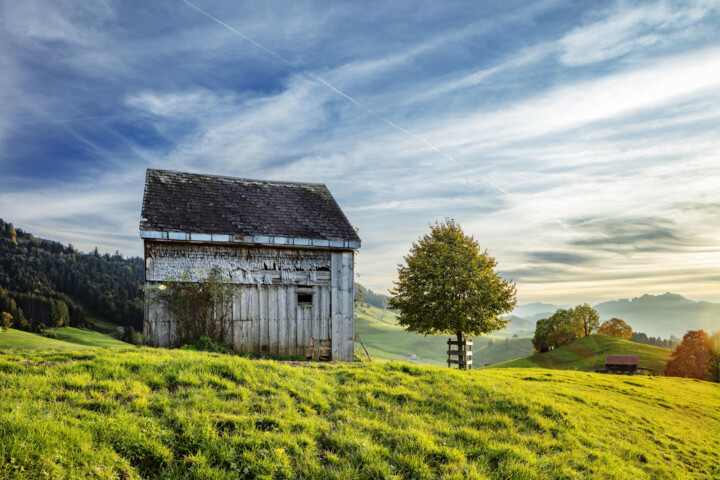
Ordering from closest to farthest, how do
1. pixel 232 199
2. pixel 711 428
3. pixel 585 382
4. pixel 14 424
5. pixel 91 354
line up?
pixel 14 424 → pixel 91 354 → pixel 711 428 → pixel 585 382 → pixel 232 199

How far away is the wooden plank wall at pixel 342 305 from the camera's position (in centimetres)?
1708

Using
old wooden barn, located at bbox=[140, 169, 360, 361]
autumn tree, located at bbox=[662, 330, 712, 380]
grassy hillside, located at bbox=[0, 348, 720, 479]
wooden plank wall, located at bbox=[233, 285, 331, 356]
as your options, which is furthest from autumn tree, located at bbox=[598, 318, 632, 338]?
wooden plank wall, located at bbox=[233, 285, 331, 356]

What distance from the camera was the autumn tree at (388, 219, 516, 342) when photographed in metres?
24.0

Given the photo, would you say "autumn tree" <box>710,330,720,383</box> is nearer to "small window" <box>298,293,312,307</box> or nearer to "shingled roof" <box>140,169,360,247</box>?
"shingled roof" <box>140,169,360,247</box>

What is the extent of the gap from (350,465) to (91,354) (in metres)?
7.48

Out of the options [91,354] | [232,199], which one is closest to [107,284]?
[232,199]

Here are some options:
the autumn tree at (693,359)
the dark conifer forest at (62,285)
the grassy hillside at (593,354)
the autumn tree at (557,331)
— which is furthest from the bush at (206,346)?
the autumn tree at (557,331)

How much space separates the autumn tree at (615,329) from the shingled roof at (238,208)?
58538 millimetres

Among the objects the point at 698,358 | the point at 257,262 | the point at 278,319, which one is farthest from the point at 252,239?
the point at 698,358

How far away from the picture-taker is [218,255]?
1596cm

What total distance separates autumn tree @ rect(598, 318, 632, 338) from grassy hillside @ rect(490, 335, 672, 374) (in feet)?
15.7

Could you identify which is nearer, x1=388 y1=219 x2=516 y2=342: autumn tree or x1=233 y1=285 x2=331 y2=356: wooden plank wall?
x1=233 y1=285 x2=331 y2=356: wooden plank wall

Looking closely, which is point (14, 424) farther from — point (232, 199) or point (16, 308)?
point (16, 308)

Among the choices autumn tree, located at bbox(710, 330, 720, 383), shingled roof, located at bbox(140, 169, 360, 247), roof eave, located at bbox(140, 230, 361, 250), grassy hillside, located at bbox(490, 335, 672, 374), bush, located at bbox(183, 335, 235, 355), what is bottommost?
grassy hillside, located at bbox(490, 335, 672, 374)
